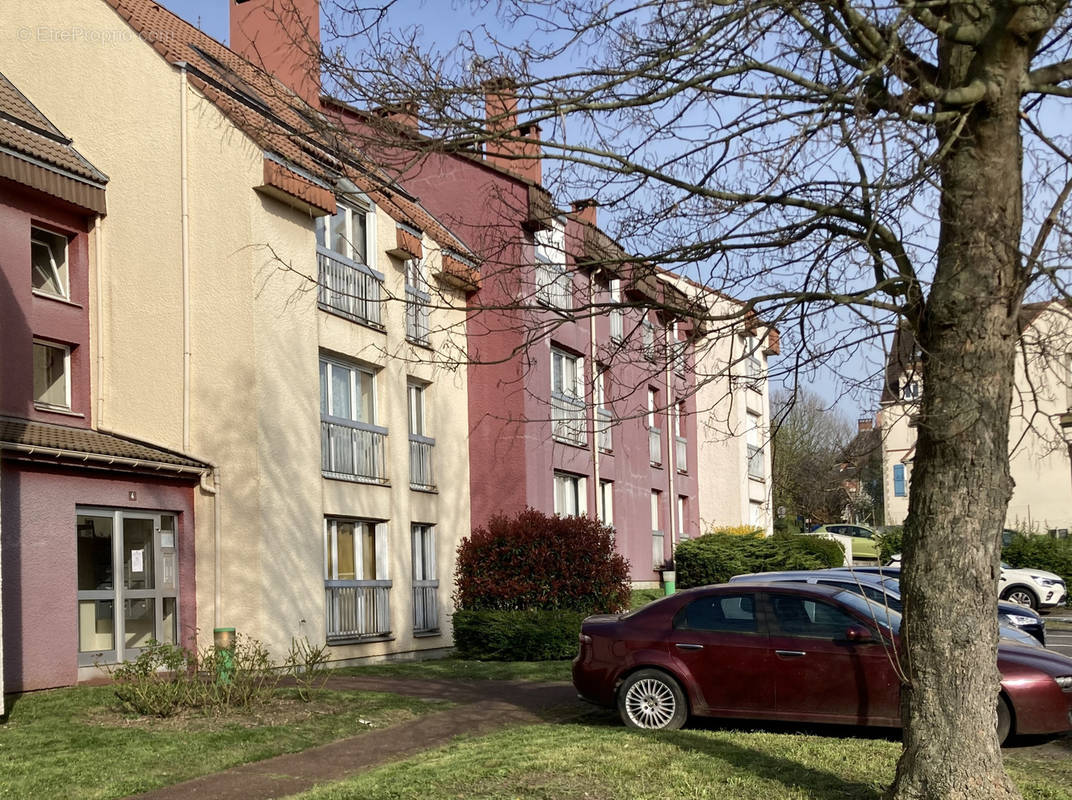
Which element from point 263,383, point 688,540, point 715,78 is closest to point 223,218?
point 263,383

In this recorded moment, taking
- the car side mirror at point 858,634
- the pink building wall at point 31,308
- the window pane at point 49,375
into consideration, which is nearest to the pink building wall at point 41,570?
the pink building wall at point 31,308

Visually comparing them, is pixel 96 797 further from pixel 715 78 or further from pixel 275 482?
pixel 275 482

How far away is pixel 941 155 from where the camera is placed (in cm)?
662

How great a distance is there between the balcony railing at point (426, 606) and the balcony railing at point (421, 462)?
184 centimetres

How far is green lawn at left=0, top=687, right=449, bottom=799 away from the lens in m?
9.52

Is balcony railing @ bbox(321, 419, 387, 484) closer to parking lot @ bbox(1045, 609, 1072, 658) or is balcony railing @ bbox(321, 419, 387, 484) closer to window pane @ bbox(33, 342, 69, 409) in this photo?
window pane @ bbox(33, 342, 69, 409)

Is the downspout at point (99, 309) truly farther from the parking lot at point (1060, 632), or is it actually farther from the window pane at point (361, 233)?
the parking lot at point (1060, 632)

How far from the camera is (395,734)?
1198cm

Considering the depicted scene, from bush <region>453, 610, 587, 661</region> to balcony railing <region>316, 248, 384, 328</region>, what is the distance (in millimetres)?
5418

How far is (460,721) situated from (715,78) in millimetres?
8019

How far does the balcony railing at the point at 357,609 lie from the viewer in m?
19.5

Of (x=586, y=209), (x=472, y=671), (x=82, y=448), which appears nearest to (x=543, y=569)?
(x=472, y=671)

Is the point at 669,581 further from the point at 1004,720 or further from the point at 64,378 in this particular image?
the point at 1004,720

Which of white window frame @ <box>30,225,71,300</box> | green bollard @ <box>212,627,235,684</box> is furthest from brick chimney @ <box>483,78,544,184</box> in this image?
white window frame @ <box>30,225,71,300</box>
